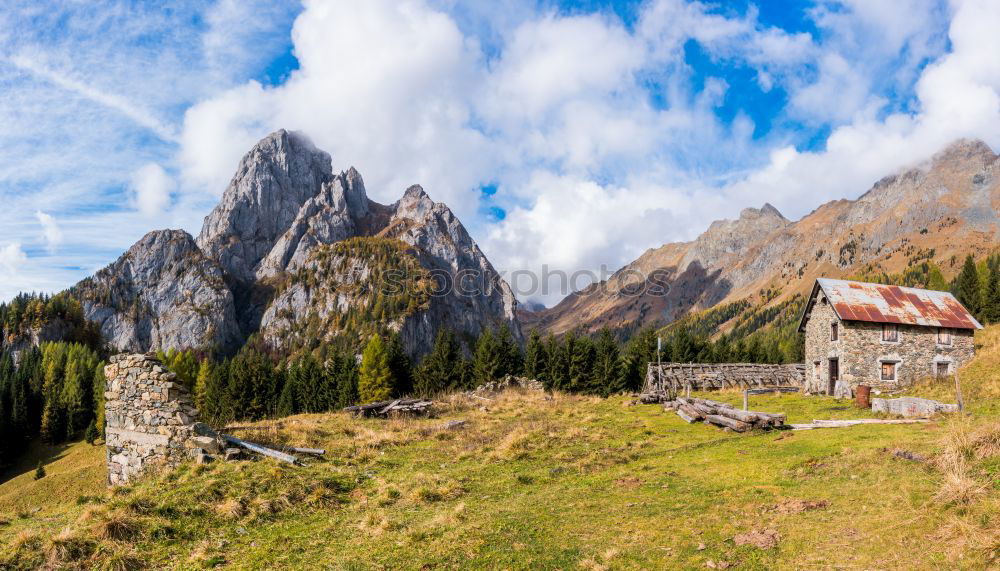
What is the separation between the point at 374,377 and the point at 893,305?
63141mm

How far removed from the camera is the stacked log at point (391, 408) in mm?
34875

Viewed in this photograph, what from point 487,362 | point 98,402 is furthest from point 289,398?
point 98,402

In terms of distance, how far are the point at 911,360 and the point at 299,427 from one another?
46099 mm

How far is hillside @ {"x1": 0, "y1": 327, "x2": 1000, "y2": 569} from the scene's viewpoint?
9.07 metres

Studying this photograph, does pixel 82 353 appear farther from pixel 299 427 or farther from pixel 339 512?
pixel 339 512

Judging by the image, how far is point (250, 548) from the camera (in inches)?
432

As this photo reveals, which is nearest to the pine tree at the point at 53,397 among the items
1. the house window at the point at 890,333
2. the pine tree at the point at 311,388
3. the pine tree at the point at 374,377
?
the pine tree at the point at 311,388

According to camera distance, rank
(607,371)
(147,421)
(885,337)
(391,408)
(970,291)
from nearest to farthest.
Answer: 1. (147,421)
2. (391,408)
3. (885,337)
4. (607,371)
5. (970,291)

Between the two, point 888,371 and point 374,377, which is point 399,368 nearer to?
point 374,377

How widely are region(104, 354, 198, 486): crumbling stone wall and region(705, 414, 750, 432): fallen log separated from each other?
21.9 meters

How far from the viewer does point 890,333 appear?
41.0 metres

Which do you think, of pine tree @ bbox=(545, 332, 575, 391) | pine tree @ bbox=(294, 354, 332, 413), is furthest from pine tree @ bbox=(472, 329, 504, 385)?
pine tree @ bbox=(294, 354, 332, 413)

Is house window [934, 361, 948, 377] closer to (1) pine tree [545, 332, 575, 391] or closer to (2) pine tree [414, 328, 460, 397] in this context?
(1) pine tree [545, 332, 575, 391]

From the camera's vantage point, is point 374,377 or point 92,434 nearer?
point 374,377
